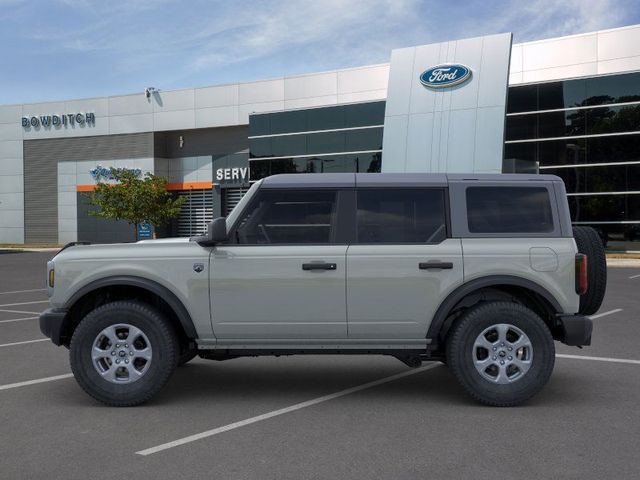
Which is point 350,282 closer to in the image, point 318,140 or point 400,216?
point 400,216

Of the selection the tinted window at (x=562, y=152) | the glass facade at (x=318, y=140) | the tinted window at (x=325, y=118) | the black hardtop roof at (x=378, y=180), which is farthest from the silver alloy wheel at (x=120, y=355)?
the tinted window at (x=325, y=118)

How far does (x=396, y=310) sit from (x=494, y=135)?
26225mm

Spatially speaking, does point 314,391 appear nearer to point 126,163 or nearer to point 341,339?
point 341,339

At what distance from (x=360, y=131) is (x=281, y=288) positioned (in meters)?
32.5

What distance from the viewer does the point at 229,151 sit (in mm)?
46344

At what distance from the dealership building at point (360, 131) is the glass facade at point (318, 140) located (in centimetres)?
7

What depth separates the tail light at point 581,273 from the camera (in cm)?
573

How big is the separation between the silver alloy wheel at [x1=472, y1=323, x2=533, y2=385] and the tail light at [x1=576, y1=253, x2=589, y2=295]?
0.61 metres

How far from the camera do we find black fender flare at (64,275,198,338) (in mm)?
5773

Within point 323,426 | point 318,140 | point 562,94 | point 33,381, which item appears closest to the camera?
point 323,426

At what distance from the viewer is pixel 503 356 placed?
5719mm

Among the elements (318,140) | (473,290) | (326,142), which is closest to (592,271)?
(473,290)

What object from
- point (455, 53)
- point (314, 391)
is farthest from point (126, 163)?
point (314, 391)

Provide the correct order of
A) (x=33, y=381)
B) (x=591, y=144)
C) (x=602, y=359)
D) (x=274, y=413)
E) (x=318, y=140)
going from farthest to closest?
(x=318, y=140), (x=591, y=144), (x=602, y=359), (x=33, y=381), (x=274, y=413)
